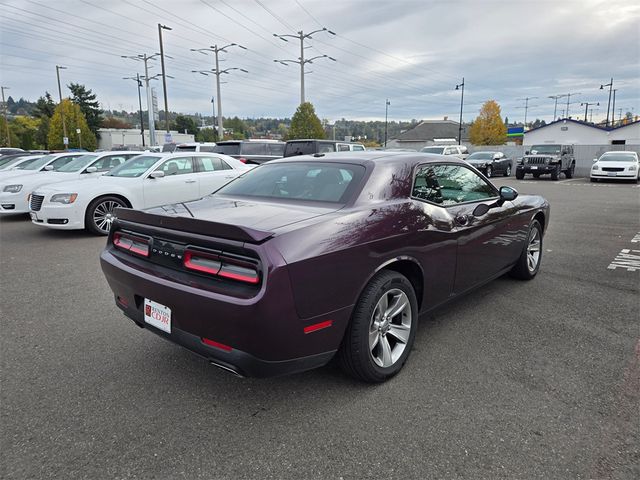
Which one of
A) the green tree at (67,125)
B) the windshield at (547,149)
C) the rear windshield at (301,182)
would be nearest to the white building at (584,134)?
the windshield at (547,149)

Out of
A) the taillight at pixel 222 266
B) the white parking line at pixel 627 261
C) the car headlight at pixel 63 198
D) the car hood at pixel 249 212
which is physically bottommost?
the white parking line at pixel 627 261

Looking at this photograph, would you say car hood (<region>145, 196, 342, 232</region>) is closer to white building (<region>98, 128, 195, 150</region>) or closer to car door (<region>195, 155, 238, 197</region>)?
car door (<region>195, 155, 238, 197</region>)

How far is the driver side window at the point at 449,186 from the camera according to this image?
352cm

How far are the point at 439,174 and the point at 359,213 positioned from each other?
1.24 m


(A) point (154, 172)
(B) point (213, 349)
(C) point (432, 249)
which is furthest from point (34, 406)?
(A) point (154, 172)

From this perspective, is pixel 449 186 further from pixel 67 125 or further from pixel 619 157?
pixel 67 125

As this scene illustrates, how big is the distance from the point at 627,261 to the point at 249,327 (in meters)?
6.14

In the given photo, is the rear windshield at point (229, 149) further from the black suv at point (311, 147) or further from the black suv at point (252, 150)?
the black suv at point (311, 147)

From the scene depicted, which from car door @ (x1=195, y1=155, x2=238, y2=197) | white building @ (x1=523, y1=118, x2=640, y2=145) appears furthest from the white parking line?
white building @ (x1=523, y1=118, x2=640, y2=145)

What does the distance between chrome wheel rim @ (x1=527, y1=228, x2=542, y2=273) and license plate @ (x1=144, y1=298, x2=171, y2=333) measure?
411 centimetres

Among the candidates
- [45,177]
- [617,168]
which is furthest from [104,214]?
[617,168]

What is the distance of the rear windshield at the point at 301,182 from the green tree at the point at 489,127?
2677 inches

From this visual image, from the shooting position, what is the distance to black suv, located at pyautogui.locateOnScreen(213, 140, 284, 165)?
17062 mm

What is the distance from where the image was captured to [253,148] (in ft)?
57.7
